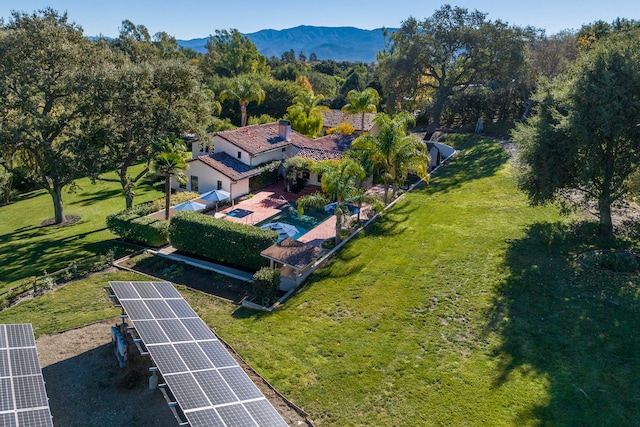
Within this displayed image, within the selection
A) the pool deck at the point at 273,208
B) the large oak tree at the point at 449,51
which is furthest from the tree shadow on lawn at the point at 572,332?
the large oak tree at the point at 449,51

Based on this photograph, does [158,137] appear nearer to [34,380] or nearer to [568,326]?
[34,380]

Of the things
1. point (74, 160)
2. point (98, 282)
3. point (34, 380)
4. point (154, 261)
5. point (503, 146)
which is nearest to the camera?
point (34, 380)

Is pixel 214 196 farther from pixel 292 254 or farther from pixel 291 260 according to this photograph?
pixel 291 260

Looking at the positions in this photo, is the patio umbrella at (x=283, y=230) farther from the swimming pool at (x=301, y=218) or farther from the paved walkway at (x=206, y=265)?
the paved walkway at (x=206, y=265)

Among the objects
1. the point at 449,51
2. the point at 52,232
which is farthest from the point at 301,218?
the point at 449,51

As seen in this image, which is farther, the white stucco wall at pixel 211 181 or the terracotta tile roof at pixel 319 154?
the terracotta tile roof at pixel 319 154

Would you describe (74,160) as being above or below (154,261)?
above

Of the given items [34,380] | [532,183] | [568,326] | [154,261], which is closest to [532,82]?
[532,183]

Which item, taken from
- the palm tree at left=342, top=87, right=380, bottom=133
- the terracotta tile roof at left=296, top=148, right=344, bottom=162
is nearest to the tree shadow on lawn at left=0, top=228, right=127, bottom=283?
the terracotta tile roof at left=296, top=148, right=344, bottom=162
